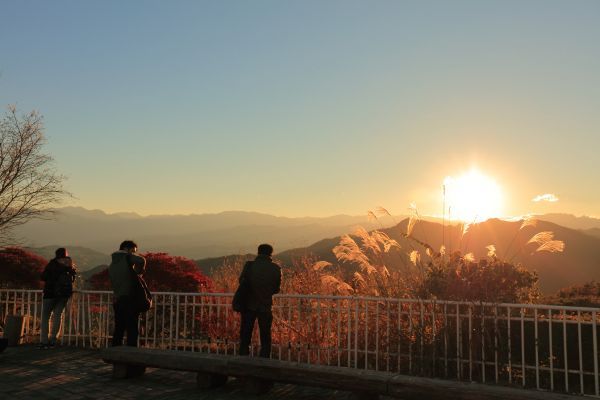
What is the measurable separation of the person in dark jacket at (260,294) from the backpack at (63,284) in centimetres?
429

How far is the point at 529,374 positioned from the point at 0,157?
52.6ft

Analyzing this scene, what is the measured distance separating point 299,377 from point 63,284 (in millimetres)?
5996

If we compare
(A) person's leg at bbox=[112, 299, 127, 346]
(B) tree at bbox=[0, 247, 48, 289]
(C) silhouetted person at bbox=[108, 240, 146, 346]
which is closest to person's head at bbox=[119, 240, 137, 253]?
(C) silhouetted person at bbox=[108, 240, 146, 346]

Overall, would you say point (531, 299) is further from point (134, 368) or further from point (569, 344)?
point (134, 368)

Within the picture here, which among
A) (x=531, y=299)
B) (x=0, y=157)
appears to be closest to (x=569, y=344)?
(x=531, y=299)

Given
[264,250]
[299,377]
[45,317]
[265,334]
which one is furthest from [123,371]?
[45,317]

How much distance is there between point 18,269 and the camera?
645 inches

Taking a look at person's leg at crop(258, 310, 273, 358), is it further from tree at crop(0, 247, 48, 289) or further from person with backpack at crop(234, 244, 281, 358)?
tree at crop(0, 247, 48, 289)

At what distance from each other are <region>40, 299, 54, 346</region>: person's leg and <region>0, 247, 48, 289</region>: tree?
6073 millimetres

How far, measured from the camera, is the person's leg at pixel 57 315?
10.6 metres

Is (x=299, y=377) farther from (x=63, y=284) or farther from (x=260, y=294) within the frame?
(x=63, y=284)

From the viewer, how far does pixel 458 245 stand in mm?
9938

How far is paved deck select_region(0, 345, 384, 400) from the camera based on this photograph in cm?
696

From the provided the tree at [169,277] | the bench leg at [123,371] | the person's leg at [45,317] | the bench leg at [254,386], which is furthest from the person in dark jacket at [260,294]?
the tree at [169,277]
